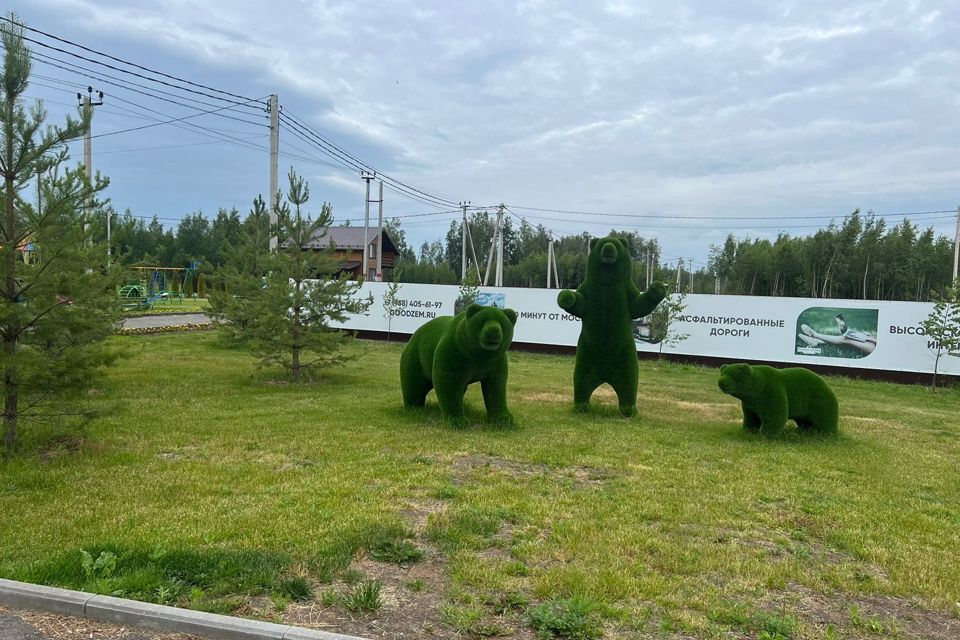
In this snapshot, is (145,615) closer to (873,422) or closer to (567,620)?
(567,620)

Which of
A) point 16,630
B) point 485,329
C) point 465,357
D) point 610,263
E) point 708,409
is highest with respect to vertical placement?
point 610,263

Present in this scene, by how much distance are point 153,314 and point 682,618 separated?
27.3m

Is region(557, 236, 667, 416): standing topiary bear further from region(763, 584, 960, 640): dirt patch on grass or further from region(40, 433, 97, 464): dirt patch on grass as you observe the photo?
region(40, 433, 97, 464): dirt patch on grass

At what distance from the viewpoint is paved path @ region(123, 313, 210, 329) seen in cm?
2134

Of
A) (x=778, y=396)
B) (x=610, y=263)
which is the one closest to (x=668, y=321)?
(x=610, y=263)

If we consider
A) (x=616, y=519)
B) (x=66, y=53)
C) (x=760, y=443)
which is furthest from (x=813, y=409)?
(x=66, y=53)

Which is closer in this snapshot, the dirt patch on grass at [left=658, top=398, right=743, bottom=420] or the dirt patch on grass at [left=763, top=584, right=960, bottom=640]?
the dirt patch on grass at [left=763, top=584, right=960, bottom=640]

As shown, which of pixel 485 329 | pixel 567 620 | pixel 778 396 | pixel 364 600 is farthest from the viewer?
pixel 778 396

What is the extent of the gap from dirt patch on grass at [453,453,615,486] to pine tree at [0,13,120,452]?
3715mm

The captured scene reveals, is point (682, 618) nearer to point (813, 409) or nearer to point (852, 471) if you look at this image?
point (852, 471)

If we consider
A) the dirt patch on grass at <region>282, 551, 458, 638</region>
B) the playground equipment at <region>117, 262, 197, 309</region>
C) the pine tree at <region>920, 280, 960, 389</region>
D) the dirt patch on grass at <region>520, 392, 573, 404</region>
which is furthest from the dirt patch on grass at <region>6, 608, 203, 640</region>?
the pine tree at <region>920, 280, 960, 389</region>

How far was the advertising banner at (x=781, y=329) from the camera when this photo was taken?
48.4ft

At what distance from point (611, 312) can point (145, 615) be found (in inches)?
280

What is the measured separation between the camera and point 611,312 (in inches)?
352
